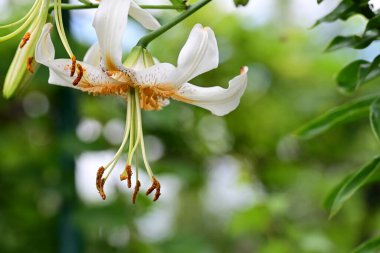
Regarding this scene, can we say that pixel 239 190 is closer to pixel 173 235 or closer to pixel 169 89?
pixel 173 235

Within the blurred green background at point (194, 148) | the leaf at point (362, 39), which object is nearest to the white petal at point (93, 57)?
the leaf at point (362, 39)

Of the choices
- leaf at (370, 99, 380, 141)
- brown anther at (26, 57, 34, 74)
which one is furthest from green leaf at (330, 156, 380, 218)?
brown anther at (26, 57, 34, 74)

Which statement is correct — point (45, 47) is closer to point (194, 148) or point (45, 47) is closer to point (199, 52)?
point (199, 52)

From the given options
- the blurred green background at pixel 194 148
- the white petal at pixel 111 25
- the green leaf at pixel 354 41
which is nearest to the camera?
the white petal at pixel 111 25

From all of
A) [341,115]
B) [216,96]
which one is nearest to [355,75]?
[341,115]

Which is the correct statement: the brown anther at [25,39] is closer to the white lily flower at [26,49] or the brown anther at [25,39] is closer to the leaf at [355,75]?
the white lily flower at [26,49]

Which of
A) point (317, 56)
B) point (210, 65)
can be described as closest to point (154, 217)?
point (317, 56)

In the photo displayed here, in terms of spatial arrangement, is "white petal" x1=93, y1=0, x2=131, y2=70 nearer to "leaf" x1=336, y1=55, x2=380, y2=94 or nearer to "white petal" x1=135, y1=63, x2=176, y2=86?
"white petal" x1=135, y1=63, x2=176, y2=86
